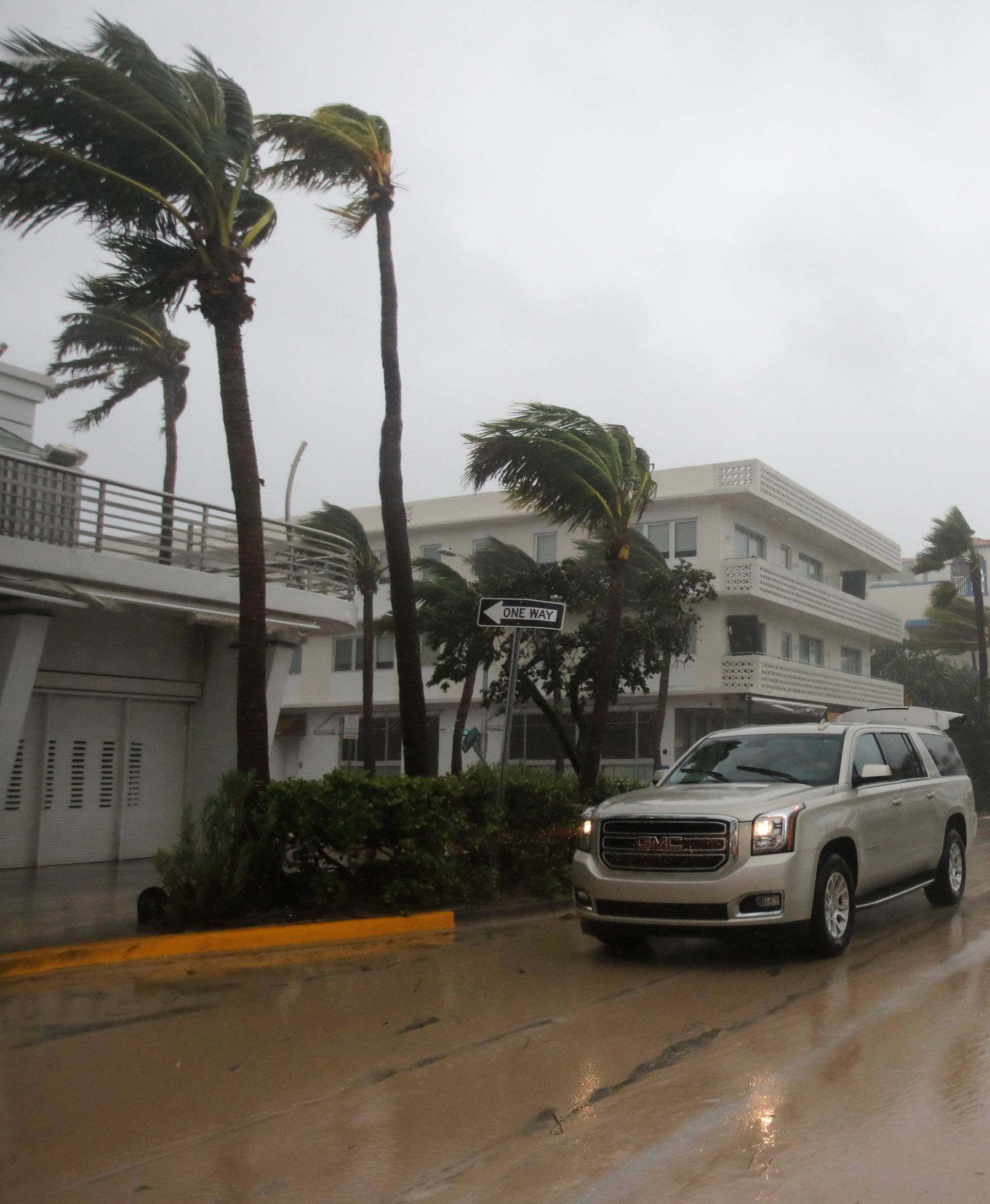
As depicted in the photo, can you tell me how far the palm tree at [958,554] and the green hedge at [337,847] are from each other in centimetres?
2880

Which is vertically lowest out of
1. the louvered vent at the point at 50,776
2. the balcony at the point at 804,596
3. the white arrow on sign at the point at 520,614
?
the louvered vent at the point at 50,776

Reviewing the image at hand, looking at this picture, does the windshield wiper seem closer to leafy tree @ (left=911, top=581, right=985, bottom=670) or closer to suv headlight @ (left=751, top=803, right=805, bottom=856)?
suv headlight @ (left=751, top=803, right=805, bottom=856)

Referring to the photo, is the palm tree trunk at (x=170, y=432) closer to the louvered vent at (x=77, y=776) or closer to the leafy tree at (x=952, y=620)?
the louvered vent at (x=77, y=776)

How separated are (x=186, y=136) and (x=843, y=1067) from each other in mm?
9142

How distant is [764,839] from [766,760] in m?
1.59

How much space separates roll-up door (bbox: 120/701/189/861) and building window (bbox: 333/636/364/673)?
79.3ft

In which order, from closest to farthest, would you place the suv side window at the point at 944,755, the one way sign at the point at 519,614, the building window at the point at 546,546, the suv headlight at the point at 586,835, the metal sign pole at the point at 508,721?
1. the suv headlight at the point at 586,835
2. the metal sign pole at the point at 508,721
3. the one way sign at the point at 519,614
4. the suv side window at the point at 944,755
5. the building window at the point at 546,546

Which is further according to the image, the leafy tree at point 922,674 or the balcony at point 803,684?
A: the leafy tree at point 922,674

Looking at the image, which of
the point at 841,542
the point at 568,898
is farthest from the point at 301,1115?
the point at 841,542

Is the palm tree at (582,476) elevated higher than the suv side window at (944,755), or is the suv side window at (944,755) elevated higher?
the palm tree at (582,476)

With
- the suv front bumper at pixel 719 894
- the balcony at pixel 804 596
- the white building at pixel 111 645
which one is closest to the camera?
the suv front bumper at pixel 719 894

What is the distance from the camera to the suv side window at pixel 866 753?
32.2ft

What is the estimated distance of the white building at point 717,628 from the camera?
35.0 meters

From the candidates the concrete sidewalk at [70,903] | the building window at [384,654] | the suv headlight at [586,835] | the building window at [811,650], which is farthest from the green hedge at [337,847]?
the building window at [384,654]
